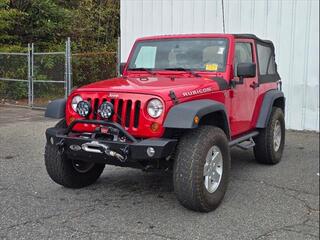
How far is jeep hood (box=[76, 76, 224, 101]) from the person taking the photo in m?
4.77

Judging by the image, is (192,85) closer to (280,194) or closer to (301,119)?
(280,194)

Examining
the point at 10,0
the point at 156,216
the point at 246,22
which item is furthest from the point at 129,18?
the point at 156,216

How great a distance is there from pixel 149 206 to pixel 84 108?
1.28m

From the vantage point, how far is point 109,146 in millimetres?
4586

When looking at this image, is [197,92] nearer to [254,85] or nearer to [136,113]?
[136,113]

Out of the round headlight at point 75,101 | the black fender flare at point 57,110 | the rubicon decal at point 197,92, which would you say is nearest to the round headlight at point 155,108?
the rubicon decal at point 197,92

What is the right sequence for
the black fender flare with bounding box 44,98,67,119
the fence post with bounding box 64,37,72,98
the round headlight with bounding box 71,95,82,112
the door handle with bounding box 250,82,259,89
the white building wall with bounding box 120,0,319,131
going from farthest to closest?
the fence post with bounding box 64,37,72,98, the white building wall with bounding box 120,0,319,131, the door handle with bounding box 250,82,259,89, the black fender flare with bounding box 44,98,67,119, the round headlight with bounding box 71,95,82,112

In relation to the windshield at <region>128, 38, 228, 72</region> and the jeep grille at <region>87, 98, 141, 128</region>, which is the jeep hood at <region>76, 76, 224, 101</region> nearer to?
the jeep grille at <region>87, 98, 141, 128</region>

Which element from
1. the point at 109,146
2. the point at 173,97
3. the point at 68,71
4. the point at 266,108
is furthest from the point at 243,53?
the point at 68,71

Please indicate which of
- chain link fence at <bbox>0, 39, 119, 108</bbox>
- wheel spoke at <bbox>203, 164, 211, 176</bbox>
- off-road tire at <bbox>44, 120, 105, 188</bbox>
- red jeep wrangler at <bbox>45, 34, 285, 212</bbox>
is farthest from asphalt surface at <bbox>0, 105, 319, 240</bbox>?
chain link fence at <bbox>0, 39, 119, 108</bbox>

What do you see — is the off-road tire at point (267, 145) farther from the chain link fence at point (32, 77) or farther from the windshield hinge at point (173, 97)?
the chain link fence at point (32, 77)

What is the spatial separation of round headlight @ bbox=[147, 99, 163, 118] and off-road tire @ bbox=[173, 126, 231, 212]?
1.24ft

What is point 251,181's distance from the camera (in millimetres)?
6117

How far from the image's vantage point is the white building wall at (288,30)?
9.91 metres
